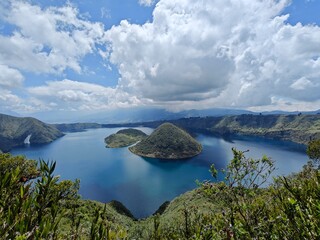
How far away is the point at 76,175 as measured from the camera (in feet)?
582

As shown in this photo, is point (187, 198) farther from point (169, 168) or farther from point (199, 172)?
point (169, 168)

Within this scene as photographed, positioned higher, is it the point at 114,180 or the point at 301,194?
the point at 301,194

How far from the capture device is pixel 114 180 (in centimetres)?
16212

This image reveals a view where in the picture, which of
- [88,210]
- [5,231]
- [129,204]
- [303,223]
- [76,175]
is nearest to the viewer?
[5,231]

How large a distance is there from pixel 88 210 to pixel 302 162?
187m

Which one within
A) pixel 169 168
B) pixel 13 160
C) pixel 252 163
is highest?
pixel 252 163

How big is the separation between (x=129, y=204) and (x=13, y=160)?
72519 mm

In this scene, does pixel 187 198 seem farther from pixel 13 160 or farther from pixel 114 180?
pixel 114 180

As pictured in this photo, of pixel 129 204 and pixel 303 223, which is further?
pixel 129 204

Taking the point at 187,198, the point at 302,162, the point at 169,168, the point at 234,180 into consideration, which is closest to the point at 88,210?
the point at 187,198

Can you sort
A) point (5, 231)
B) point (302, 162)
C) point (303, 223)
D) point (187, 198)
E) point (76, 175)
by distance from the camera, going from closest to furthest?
point (5, 231) < point (303, 223) < point (187, 198) < point (76, 175) < point (302, 162)

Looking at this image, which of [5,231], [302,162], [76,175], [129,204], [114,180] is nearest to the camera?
[5,231]

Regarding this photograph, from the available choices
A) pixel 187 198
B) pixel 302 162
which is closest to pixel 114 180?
pixel 187 198

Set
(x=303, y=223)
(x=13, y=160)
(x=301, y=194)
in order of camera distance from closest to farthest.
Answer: (x=303, y=223) < (x=301, y=194) < (x=13, y=160)
